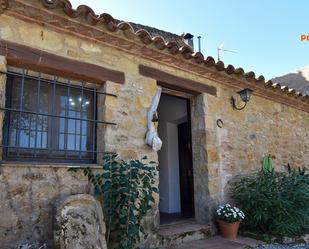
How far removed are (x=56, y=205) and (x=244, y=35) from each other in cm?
779

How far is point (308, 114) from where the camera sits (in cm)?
744

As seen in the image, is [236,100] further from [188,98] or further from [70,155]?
[70,155]

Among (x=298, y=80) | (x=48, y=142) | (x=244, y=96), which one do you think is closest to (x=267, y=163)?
(x=244, y=96)

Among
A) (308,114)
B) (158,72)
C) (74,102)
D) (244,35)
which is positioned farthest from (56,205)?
(244,35)

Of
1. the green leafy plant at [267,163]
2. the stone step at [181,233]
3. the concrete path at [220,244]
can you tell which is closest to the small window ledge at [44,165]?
the stone step at [181,233]

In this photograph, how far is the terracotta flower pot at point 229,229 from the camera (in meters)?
4.48

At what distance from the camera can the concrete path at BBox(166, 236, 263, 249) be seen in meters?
4.02


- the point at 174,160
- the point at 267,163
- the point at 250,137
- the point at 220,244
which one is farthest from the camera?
the point at 174,160

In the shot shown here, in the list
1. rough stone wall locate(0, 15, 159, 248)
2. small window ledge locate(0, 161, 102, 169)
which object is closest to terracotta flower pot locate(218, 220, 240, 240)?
rough stone wall locate(0, 15, 159, 248)

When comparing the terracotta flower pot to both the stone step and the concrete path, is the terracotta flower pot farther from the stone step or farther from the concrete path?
the stone step

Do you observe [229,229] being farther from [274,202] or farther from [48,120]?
[48,120]

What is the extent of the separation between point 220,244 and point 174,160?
258 cm

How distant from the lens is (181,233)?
4.22 m

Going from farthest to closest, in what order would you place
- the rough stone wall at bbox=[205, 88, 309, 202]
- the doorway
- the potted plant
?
the doorway < the rough stone wall at bbox=[205, 88, 309, 202] < the potted plant
